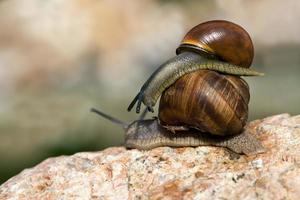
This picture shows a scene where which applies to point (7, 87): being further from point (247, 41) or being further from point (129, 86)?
point (247, 41)

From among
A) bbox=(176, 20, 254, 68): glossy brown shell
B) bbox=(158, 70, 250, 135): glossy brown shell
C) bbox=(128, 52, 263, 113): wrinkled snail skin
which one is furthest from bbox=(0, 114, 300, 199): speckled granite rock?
bbox=(176, 20, 254, 68): glossy brown shell

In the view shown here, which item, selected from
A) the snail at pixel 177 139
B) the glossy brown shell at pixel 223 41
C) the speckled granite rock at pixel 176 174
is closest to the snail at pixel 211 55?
the glossy brown shell at pixel 223 41

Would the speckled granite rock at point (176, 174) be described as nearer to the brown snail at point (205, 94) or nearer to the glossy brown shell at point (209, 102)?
the brown snail at point (205, 94)

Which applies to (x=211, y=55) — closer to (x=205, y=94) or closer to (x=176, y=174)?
(x=205, y=94)

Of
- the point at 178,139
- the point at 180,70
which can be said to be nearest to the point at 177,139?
the point at 178,139

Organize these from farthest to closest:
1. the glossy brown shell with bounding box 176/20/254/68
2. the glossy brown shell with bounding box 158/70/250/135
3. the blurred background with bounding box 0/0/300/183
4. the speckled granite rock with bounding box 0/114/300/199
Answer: the blurred background with bounding box 0/0/300/183, the glossy brown shell with bounding box 176/20/254/68, the glossy brown shell with bounding box 158/70/250/135, the speckled granite rock with bounding box 0/114/300/199

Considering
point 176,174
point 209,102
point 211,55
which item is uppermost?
point 211,55

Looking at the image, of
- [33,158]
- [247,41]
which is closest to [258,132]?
[247,41]

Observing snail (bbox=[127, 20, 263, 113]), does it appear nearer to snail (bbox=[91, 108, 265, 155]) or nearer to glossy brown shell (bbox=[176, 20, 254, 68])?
glossy brown shell (bbox=[176, 20, 254, 68])
